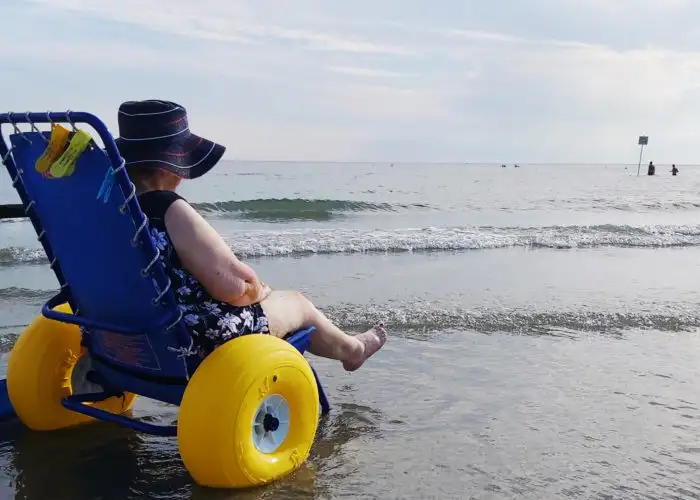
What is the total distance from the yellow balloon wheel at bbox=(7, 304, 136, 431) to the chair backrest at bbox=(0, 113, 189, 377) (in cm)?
41

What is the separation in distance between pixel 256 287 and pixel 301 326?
0.57 m

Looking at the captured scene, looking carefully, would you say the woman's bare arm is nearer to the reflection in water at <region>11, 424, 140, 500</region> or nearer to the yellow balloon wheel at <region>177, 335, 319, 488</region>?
the yellow balloon wheel at <region>177, 335, 319, 488</region>

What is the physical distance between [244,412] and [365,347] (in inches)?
52.0

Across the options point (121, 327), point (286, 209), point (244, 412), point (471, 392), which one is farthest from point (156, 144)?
point (286, 209)

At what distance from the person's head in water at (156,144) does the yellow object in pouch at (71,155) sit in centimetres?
23

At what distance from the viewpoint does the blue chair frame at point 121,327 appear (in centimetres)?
249

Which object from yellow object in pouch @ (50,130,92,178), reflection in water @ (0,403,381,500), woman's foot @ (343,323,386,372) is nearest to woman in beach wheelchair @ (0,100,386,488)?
yellow object in pouch @ (50,130,92,178)

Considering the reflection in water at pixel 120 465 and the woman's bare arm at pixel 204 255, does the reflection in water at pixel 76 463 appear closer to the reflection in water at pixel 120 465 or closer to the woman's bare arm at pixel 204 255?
the reflection in water at pixel 120 465

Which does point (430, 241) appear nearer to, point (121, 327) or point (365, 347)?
point (365, 347)

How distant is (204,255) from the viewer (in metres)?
2.65

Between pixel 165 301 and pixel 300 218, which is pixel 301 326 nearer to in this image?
pixel 165 301

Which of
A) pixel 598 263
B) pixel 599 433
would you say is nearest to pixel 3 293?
pixel 599 433

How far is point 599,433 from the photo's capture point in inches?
136

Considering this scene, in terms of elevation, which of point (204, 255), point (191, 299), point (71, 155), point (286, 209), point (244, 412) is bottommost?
point (286, 209)
